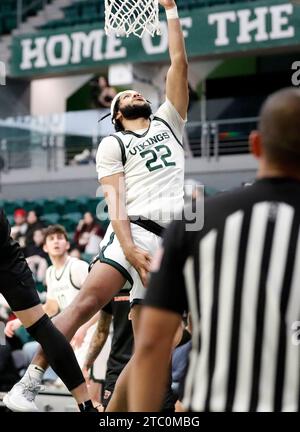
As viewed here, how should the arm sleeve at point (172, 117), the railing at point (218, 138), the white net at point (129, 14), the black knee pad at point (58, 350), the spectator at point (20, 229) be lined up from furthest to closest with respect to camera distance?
the railing at point (218, 138) < the spectator at point (20, 229) < the white net at point (129, 14) < the arm sleeve at point (172, 117) < the black knee pad at point (58, 350)

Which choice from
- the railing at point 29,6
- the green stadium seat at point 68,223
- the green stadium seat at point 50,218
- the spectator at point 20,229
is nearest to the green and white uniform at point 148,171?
the spectator at point 20,229

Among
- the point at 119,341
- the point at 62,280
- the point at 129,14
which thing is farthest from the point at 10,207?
the point at 129,14

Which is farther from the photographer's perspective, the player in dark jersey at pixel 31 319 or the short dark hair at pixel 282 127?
the player in dark jersey at pixel 31 319

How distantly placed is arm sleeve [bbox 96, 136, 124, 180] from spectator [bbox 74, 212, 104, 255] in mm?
7236

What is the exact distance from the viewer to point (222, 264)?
92.9 inches

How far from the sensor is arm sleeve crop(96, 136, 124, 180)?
4816mm

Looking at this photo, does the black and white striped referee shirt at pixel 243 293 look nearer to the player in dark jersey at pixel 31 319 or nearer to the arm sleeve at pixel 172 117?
the player in dark jersey at pixel 31 319

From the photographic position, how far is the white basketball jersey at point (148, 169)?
188 inches

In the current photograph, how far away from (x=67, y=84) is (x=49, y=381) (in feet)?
36.5

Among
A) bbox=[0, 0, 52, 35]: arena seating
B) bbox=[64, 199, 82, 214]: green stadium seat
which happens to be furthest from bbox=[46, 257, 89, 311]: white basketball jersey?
bbox=[0, 0, 52, 35]: arena seating

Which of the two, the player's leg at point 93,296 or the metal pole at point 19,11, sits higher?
the metal pole at point 19,11

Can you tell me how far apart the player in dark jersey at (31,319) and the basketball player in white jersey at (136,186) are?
149 mm
